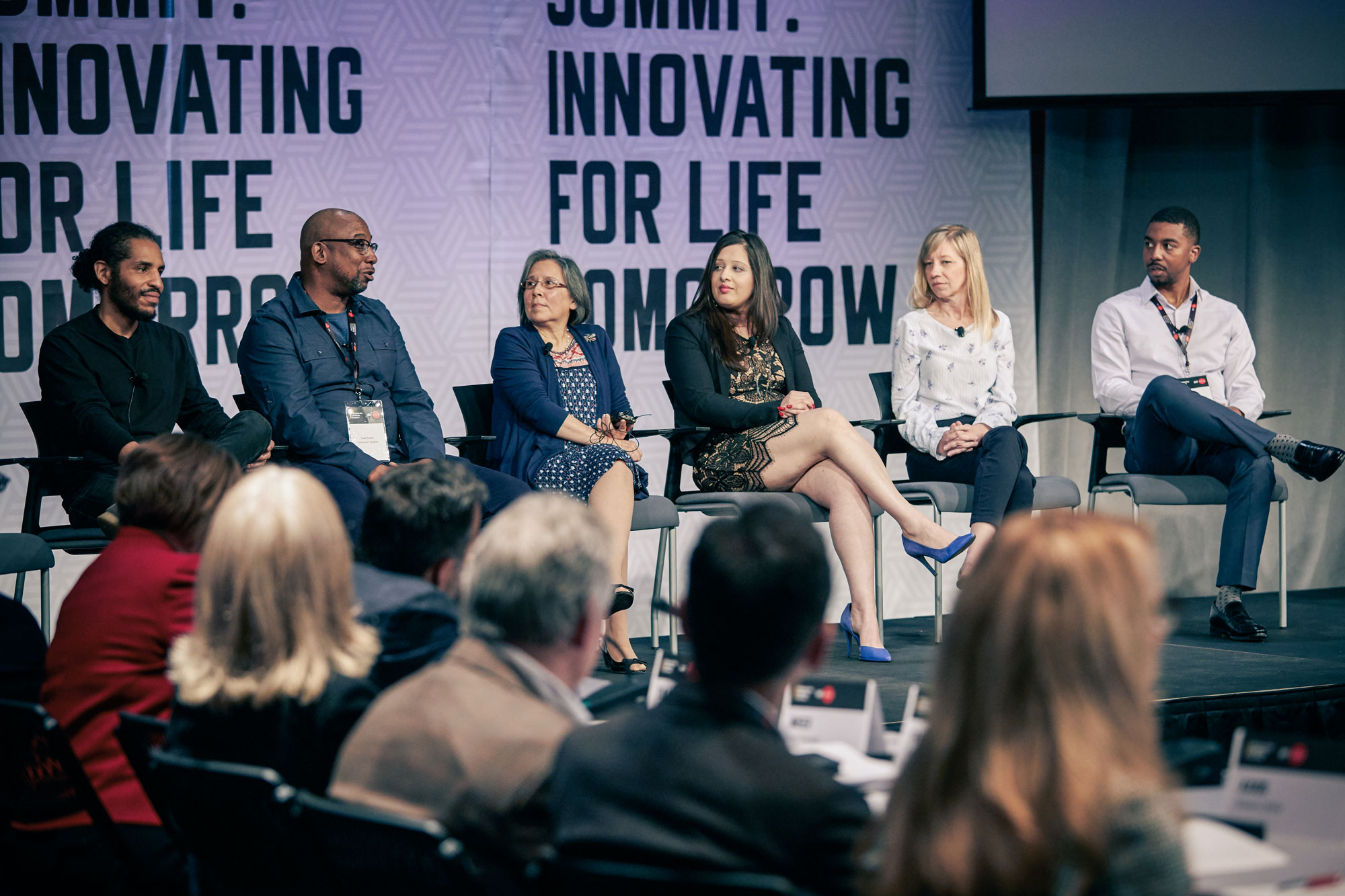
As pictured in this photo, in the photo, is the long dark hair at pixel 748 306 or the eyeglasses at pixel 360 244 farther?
the long dark hair at pixel 748 306

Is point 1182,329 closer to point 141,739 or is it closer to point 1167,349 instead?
Answer: point 1167,349

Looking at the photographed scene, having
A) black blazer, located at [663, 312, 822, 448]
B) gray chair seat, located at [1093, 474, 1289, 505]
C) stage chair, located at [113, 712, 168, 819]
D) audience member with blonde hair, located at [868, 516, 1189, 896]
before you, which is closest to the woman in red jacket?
stage chair, located at [113, 712, 168, 819]

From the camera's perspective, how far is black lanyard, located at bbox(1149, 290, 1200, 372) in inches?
206

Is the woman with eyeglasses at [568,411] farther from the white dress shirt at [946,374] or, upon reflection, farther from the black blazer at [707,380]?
the white dress shirt at [946,374]

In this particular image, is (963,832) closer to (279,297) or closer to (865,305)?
(279,297)

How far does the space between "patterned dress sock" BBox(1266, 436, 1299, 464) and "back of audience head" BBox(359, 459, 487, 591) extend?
3.44m

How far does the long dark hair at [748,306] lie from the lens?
15.5 feet

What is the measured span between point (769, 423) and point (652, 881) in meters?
3.38

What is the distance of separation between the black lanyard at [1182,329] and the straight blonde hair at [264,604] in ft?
13.7

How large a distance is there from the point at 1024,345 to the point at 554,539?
4518 millimetres

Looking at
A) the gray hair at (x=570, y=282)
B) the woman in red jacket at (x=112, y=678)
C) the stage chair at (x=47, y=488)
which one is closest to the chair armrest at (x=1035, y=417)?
the gray hair at (x=570, y=282)

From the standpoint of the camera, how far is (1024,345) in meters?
5.78

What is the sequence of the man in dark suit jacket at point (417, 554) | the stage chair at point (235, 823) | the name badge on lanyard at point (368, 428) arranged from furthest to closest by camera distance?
the name badge on lanyard at point (368, 428) < the man in dark suit jacket at point (417, 554) < the stage chair at point (235, 823)

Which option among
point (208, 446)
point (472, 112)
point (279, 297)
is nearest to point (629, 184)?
point (472, 112)
